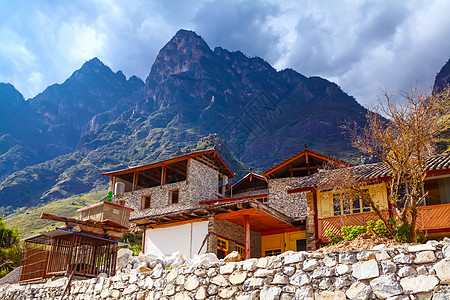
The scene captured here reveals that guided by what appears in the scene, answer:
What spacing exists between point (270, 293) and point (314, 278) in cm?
93

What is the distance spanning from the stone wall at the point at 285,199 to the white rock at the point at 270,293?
64.6 ft

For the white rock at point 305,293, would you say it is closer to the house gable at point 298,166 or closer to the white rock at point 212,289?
the white rock at point 212,289

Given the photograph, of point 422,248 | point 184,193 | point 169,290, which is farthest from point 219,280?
point 184,193

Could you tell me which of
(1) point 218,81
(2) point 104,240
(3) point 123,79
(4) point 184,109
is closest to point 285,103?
(1) point 218,81

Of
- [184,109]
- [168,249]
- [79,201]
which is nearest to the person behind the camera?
[168,249]

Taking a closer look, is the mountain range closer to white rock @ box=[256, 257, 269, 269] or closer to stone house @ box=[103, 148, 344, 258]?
stone house @ box=[103, 148, 344, 258]

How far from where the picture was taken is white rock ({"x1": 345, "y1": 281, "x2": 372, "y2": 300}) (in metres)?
6.91

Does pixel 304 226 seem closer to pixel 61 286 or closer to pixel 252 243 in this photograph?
pixel 252 243

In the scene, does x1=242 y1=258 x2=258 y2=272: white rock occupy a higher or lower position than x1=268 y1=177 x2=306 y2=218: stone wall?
lower

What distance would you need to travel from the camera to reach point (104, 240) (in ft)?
43.1

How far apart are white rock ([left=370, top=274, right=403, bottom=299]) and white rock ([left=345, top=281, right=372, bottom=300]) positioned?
0.33 feet

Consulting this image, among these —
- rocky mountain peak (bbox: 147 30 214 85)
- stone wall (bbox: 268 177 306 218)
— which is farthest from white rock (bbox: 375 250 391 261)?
rocky mountain peak (bbox: 147 30 214 85)

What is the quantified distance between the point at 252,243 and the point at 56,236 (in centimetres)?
1082

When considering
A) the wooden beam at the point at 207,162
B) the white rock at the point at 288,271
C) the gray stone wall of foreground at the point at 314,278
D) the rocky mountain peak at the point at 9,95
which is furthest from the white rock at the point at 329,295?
the rocky mountain peak at the point at 9,95
